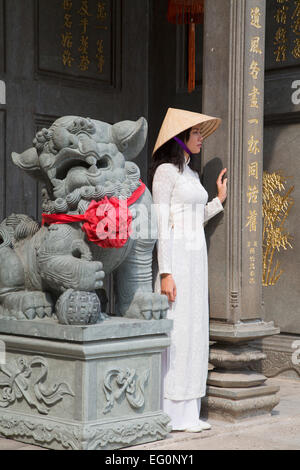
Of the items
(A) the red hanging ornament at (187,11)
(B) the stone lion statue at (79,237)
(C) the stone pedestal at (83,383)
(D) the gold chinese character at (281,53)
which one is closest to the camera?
(C) the stone pedestal at (83,383)

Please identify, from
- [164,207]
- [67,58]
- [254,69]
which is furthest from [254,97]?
[67,58]

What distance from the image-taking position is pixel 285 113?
5.14 meters

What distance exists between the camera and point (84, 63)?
5.40m

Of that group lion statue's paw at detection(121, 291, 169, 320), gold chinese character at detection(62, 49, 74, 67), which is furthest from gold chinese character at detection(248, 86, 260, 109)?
gold chinese character at detection(62, 49, 74, 67)

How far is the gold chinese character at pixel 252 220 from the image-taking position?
13.0ft

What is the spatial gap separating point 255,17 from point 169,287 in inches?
56.3

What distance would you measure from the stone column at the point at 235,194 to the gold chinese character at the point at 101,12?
5.44ft

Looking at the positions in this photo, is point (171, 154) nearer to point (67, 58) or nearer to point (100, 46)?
point (67, 58)

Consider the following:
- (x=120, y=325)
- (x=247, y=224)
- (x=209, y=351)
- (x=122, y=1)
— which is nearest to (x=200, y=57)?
(x=122, y=1)

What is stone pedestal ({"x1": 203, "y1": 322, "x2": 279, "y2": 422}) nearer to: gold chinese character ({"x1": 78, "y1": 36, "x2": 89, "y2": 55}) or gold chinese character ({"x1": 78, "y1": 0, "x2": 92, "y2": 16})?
gold chinese character ({"x1": 78, "y1": 36, "x2": 89, "y2": 55})

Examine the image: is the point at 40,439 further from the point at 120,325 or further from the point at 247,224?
the point at 247,224

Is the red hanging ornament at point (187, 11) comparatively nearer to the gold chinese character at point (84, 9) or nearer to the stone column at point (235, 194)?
the gold chinese character at point (84, 9)

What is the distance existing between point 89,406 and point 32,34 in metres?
2.75

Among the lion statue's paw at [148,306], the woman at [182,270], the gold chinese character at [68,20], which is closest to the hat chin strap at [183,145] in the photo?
the woman at [182,270]
